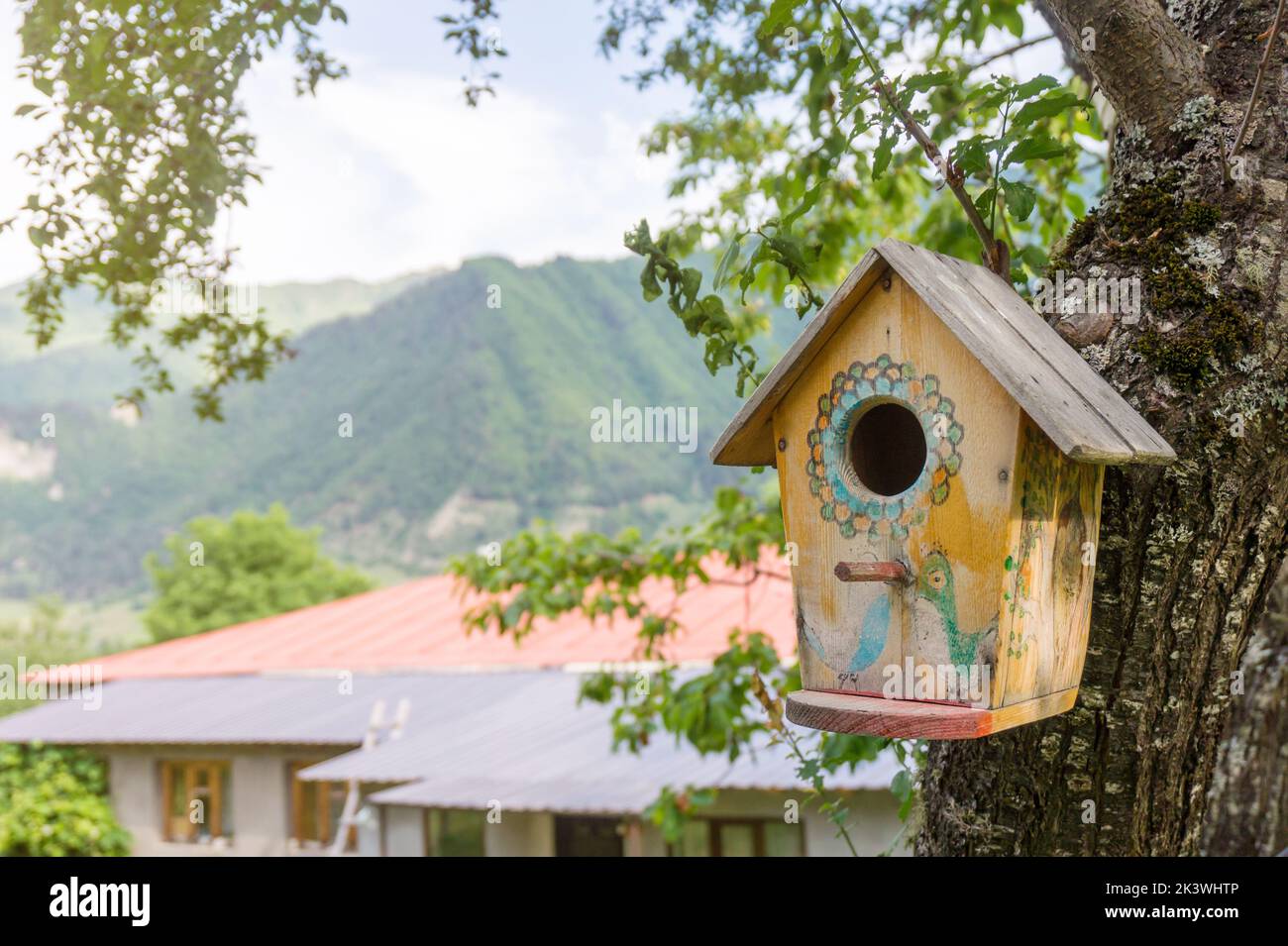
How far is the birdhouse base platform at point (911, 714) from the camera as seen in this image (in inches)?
64.0

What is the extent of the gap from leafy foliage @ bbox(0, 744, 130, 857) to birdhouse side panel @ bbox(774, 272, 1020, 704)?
15918mm

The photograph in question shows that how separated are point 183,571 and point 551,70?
2207 inches

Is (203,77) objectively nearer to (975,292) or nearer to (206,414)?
(206,414)

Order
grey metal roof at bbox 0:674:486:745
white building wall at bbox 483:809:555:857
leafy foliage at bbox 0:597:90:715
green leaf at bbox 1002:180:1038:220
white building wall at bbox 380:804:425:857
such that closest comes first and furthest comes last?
green leaf at bbox 1002:180:1038:220 → white building wall at bbox 483:809:555:857 → white building wall at bbox 380:804:425:857 → grey metal roof at bbox 0:674:486:745 → leafy foliage at bbox 0:597:90:715

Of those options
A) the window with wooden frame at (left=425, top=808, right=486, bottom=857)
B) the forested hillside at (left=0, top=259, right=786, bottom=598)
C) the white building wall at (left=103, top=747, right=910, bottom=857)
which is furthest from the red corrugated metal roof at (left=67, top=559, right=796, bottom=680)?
the forested hillside at (left=0, top=259, right=786, bottom=598)

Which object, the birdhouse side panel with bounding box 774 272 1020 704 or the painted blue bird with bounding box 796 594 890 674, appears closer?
the birdhouse side panel with bounding box 774 272 1020 704

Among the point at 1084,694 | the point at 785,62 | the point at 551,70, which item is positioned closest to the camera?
the point at 1084,694

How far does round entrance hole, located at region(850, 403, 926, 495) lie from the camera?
1961mm

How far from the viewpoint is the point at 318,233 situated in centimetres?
9288

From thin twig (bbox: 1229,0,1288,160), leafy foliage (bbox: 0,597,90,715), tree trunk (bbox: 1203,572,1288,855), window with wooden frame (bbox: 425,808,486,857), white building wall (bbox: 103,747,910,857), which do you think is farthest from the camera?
leafy foliage (bbox: 0,597,90,715)

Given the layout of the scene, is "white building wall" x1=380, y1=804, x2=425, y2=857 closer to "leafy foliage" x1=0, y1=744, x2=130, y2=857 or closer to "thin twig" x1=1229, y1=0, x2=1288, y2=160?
"leafy foliage" x1=0, y1=744, x2=130, y2=857

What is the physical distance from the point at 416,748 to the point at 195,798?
483 centimetres

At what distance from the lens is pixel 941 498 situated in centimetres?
179
